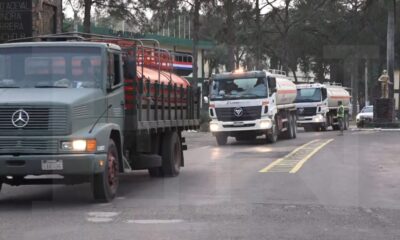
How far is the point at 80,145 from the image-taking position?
9.98 metres

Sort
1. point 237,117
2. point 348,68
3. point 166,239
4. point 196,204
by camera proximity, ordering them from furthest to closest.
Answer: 1. point 348,68
2. point 237,117
3. point 196,204
4. point 166,239

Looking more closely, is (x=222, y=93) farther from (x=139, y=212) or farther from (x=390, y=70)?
(x=390, y=70)

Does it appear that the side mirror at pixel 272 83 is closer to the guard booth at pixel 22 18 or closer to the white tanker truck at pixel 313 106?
the guard booth at pixel 22 18

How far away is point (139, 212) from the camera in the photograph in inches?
387

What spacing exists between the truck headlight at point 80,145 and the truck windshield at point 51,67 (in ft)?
3.81

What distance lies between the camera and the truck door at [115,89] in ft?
36.4

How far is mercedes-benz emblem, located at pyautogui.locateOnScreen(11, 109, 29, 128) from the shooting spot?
987cm

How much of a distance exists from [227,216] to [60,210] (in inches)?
104

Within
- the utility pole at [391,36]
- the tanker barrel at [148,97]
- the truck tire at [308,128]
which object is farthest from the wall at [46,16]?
the utility pole at [391,36]

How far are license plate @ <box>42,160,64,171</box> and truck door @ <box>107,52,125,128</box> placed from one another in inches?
59.4

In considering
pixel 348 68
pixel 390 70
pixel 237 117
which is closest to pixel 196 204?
pixel 237 117

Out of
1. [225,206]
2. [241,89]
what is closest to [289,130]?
[241,89]

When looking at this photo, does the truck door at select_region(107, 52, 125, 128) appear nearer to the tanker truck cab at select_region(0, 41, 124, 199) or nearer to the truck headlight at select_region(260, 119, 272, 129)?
the tanker truck cab at select_region(0, 41, 124, 199)

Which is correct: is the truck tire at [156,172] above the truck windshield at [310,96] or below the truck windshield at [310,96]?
below
